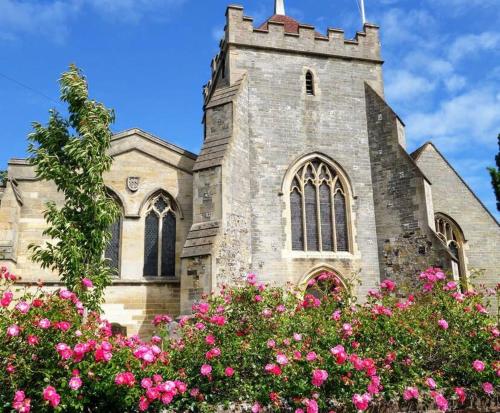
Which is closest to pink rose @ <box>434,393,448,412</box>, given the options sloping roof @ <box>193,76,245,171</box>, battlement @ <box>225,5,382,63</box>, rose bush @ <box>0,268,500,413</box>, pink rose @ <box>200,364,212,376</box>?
rose bush @ <box>0,268,500,413</box>

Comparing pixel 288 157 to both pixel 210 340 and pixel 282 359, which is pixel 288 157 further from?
pixel 282 359

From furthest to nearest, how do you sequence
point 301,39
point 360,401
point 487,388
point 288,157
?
1. point 301,39
2. point 288,157
3. point 487,388
4. point 360,401

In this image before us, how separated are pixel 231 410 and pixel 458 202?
559 inches

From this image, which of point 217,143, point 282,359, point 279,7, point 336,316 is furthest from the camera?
point 279,7

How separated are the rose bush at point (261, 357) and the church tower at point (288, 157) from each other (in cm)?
563

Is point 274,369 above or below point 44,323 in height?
below

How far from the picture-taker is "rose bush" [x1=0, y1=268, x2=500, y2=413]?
4738 mm

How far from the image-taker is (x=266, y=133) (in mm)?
14641

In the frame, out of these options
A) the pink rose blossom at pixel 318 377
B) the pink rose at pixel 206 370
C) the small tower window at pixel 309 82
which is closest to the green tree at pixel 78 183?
the pink rose at pixel 206 370

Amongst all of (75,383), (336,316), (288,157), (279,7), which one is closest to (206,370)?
(75,383)

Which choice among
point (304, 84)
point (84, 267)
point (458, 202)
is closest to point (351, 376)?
point (84, 267)

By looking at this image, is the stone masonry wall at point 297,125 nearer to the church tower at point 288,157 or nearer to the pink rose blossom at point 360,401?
the church tower at point 288,157

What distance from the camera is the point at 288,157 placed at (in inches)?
576

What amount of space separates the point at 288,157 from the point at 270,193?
1339 mm
